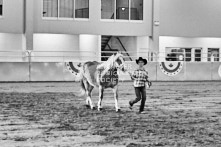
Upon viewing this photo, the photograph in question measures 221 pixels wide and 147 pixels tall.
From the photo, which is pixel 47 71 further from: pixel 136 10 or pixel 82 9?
pixel 136 10

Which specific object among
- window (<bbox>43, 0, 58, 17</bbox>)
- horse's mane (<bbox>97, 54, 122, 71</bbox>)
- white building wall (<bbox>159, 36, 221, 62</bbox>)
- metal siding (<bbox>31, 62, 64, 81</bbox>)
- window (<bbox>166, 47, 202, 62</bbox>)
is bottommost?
metal siding (<bbox>31, 62, 64, 81</bbox>)

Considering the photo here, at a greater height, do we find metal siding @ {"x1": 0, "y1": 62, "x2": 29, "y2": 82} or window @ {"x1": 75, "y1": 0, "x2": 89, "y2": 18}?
window @ {"x1": 75, "y1": 0, "x2": 89, "y2": 18}

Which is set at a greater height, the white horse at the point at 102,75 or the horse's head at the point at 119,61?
the horse's head at the point at 119,61

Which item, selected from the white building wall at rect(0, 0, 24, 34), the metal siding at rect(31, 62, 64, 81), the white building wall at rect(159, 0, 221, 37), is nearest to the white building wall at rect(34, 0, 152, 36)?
the white building wall at rect(0, 0, 24, 34)

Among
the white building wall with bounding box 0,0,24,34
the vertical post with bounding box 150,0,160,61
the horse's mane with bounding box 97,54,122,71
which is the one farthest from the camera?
the vertical post with bounding box 150,0,160,61

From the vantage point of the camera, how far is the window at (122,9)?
42.7 metres

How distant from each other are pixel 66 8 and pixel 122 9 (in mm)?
4912

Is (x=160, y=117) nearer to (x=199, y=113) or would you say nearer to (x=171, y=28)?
(x=199, y=113)

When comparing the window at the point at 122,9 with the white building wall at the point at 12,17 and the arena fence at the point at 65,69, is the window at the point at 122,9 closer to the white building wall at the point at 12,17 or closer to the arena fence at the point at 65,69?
the arena fence at the point at 65,69

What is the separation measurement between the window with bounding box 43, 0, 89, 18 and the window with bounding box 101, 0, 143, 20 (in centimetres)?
168

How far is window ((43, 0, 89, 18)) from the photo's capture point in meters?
40.9

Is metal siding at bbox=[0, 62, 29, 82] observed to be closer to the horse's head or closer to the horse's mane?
the horse's mane

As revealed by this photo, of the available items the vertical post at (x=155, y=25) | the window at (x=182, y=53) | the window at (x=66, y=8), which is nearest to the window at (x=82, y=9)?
the window at (x=66, y=8)

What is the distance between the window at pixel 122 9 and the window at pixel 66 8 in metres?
1.68
